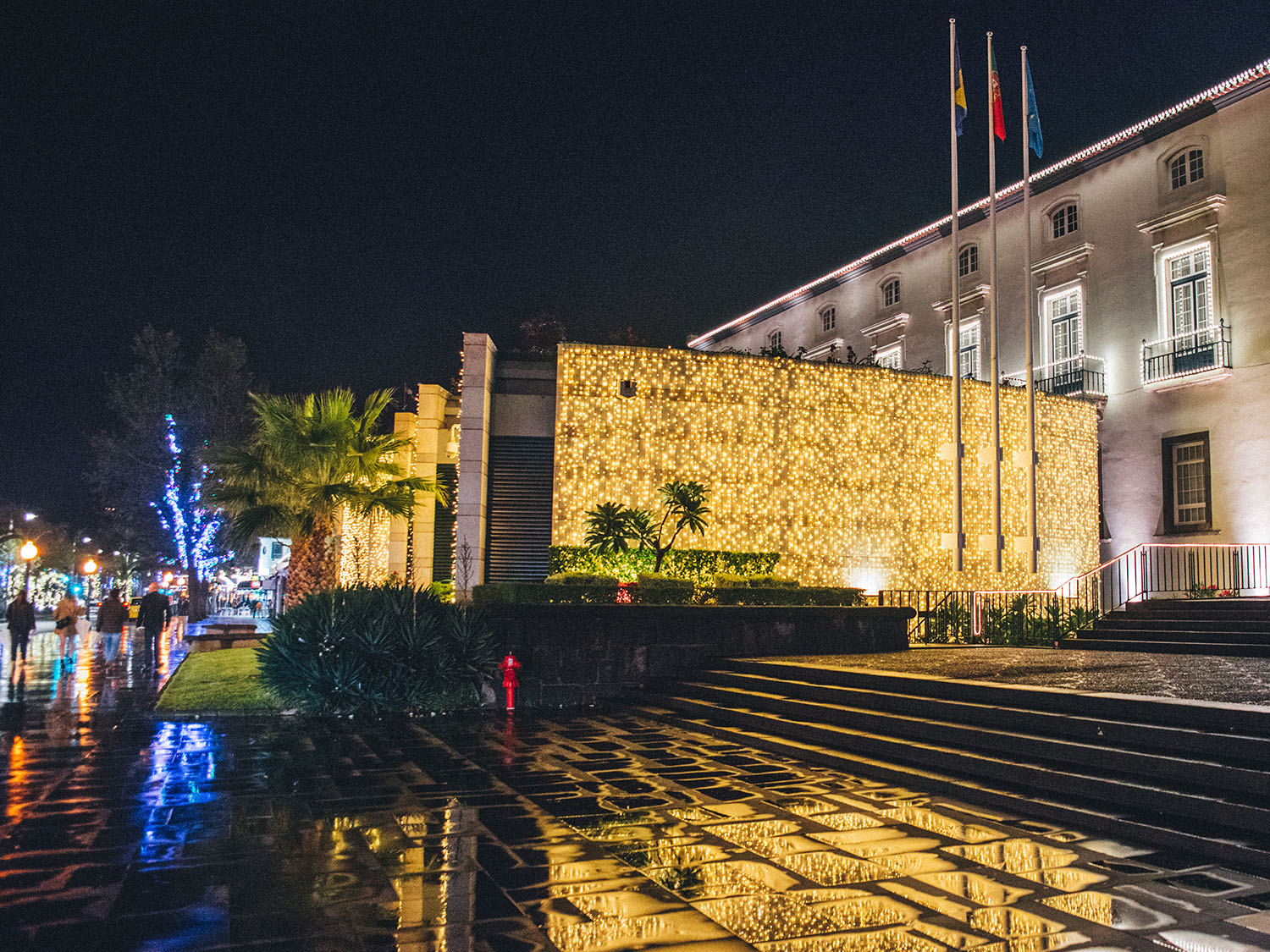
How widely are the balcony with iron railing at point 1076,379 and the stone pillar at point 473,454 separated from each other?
1418 centimetres

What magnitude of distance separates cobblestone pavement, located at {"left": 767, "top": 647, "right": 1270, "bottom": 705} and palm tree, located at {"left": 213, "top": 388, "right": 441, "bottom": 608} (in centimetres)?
762

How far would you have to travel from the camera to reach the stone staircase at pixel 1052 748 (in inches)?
232

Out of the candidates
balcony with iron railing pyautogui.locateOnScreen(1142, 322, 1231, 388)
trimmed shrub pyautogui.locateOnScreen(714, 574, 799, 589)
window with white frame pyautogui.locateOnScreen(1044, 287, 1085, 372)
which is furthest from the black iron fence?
window with white frame pyautogui.locateOnScreen(1044, 287, 1085, 372)

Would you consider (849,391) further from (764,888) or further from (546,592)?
(764,888)

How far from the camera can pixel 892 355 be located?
32.4 m

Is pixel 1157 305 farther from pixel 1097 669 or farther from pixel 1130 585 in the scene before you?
pixel 1097 669

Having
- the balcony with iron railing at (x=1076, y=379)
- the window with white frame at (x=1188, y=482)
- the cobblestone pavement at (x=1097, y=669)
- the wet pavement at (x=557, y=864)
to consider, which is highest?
the balcony with iron railing at (x=1076, y=379)

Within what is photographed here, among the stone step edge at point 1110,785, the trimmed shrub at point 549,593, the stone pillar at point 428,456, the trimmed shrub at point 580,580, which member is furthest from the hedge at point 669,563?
the stone step edge at point 1110,785

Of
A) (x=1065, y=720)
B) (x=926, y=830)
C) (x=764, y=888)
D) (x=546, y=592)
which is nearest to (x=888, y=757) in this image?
(x=1065, y=720)

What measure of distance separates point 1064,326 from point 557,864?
26095 mm

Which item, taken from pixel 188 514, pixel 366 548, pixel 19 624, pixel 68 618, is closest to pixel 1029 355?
pixel 366 548

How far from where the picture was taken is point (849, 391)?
21578 millimetres

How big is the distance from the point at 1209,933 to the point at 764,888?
202cm

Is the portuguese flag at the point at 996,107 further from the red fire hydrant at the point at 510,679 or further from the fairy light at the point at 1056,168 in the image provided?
the red fire hydrant at the point at 510,679
